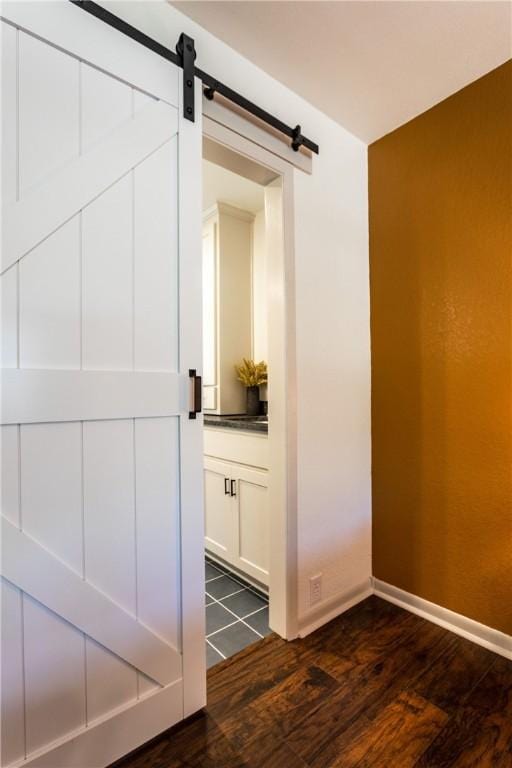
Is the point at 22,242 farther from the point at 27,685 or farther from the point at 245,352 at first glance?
the point at 245,352

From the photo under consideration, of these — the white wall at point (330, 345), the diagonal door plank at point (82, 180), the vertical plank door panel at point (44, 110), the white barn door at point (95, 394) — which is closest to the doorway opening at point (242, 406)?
the white wall at point (330, 345)

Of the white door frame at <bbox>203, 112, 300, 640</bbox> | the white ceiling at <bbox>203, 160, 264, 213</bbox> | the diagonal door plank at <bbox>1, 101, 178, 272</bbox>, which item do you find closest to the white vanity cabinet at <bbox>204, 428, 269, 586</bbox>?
the white door frame at <bbox>203, 112, 300, 640</bbox>

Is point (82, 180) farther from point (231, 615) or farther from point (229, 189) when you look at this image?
point (231, 615)

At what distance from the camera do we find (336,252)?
1.94m

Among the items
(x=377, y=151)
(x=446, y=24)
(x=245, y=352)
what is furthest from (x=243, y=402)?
(x=446, y=24)

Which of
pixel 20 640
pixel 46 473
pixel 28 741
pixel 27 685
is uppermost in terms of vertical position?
pixel 46 473

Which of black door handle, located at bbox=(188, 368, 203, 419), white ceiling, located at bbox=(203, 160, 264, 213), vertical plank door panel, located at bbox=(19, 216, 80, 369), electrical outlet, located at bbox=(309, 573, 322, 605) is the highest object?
white ceiling, located at bbox=(203, 160, 264, 213)

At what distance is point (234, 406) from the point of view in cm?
283

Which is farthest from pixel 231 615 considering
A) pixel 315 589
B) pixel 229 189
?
pixel 229 189

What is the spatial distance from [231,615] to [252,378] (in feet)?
4.70

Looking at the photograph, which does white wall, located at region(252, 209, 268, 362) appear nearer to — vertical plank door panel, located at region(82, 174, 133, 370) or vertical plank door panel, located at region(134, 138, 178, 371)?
vertical plank door panel, located at region(134, 138, 178, 371)

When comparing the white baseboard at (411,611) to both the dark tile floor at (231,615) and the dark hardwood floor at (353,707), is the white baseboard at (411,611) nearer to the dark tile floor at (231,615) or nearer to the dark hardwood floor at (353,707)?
the dark hardwood floor at (353,707)

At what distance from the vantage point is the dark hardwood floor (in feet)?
3.88

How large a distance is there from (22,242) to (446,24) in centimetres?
167
